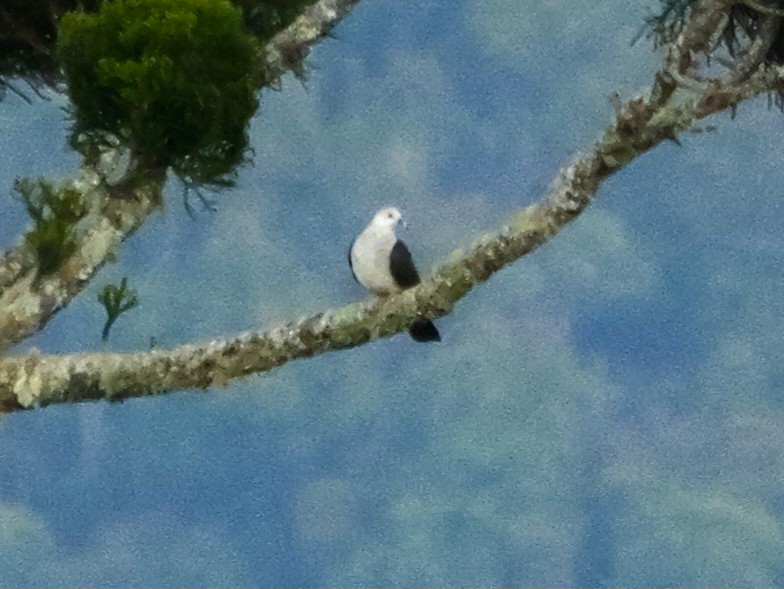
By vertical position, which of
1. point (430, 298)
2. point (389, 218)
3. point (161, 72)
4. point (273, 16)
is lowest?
point (389, 218)

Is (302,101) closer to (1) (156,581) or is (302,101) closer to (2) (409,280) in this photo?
(2) (409,280)

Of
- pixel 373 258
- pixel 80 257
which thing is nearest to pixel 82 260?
pixel 80 257

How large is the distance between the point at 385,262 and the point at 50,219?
655mm

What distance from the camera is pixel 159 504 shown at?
2.33m

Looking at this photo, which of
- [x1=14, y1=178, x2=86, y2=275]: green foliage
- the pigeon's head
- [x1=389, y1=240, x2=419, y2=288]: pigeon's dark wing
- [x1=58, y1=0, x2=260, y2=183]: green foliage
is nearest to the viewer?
[x1=58, y1=0, x2=260, y2=183]: green foliage

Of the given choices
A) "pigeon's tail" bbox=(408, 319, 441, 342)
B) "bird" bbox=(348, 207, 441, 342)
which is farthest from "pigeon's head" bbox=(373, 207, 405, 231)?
"pigeon's tail" bbox=(408, 319, 441, 342)

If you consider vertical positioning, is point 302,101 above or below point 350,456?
above

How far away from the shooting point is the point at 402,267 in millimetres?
2270

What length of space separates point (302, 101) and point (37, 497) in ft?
3.37

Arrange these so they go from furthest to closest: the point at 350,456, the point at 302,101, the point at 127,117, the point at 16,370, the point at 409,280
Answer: the point at 302,101
the point at 350,456
the point at 409,280
the point at 16,370
the point at 127,117

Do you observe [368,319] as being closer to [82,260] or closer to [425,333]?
[425,333]

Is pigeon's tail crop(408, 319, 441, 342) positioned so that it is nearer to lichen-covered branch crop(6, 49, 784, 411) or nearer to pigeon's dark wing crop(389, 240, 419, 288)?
pigeon's dark wing crop(389, 240, 419, 288)

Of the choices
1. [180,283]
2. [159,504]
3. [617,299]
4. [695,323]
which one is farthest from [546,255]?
[159,504]

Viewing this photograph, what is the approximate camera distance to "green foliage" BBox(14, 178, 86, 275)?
6.33 ft
